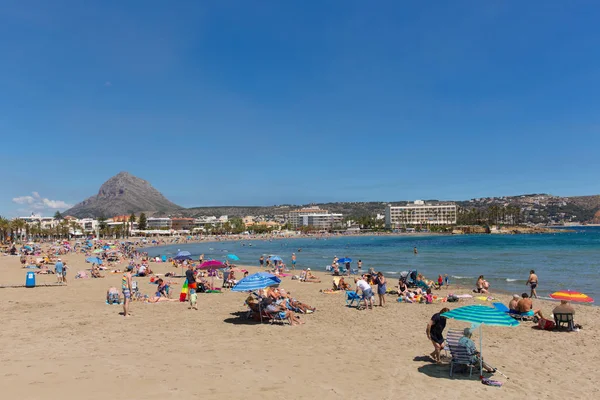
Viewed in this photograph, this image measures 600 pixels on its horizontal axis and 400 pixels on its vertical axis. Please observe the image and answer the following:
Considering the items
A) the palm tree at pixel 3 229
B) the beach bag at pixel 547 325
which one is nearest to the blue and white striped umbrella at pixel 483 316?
the beach bag at pixel 547 325

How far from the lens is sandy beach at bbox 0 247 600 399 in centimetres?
657

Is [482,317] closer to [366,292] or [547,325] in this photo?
[547,325]

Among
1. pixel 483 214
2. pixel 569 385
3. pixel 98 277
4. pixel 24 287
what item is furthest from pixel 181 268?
pixel 483 214

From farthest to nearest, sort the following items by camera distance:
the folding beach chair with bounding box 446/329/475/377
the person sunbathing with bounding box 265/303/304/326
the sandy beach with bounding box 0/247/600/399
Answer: the person sunbathing with bounding box 265/303/304/326
the folding beach chair with bounding box 446/329/475/377
the sandy beach with bounding box 0/247/600/399

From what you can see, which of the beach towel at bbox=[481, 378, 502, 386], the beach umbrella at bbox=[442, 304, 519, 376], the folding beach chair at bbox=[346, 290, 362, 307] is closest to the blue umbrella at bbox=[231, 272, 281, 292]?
the folding beach chair at bbox=[346, 290, 362, 307]

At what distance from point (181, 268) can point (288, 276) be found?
32.9ft

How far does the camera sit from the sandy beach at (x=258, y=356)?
21.6 ft

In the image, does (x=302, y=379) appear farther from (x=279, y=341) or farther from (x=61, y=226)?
(x=61, y=226)

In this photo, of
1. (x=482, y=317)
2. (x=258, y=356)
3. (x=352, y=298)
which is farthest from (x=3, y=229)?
(x=482, y=317)

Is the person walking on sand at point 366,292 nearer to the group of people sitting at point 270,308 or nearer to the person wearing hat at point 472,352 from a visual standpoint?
the group of people sitting at point 270,308

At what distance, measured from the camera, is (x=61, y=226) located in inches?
4614

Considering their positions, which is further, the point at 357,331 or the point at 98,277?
the point at 98,277

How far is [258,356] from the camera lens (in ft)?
27.6

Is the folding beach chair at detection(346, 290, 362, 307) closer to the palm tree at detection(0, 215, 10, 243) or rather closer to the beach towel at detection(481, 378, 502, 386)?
the beach towel at detection(481, 378, 502, 386)
